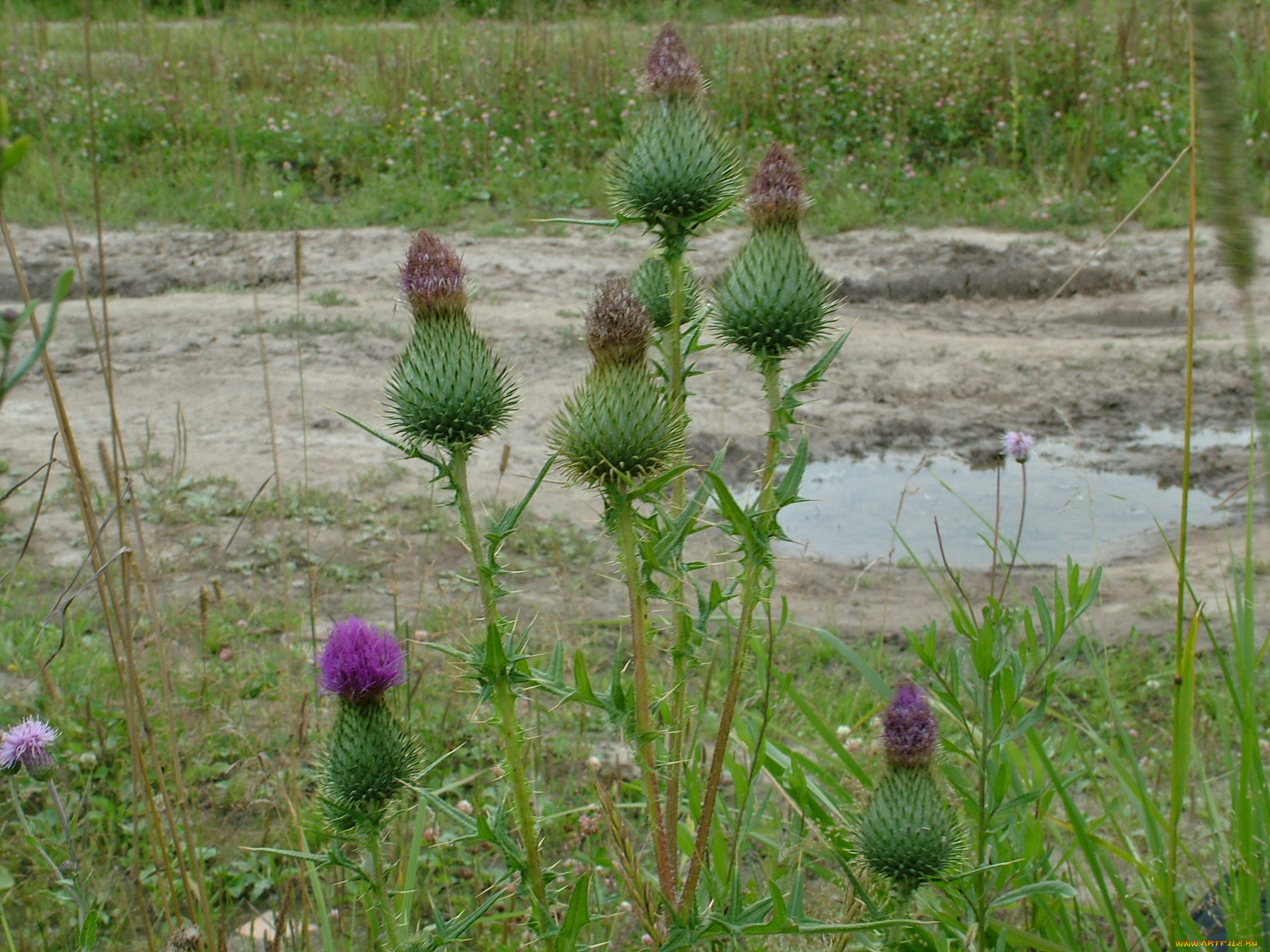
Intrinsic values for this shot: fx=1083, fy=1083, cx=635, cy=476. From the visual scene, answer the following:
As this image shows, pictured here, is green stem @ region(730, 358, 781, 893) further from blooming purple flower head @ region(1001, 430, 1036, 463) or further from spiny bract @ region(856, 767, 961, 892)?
blooming purple flower head @ region(1001, 430, 1036, 463)

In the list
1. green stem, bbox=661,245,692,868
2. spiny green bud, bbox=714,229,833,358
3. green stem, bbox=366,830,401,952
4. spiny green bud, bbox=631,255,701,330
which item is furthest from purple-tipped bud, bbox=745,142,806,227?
green stem, bbox=366,830,401,952

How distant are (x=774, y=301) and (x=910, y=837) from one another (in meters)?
1.10

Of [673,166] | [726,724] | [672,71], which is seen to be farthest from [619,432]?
[672,71]

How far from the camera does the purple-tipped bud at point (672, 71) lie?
2443 millimetres

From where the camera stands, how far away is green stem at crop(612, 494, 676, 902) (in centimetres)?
180

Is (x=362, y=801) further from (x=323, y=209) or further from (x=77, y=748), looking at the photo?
(x=323, y=209)

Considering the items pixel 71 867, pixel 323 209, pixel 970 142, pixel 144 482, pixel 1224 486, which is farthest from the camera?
pixel 970 142

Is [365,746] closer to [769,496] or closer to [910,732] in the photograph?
[769,496]

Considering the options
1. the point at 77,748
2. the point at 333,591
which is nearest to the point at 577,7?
the point at 333,591

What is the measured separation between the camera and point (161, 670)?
2.27m

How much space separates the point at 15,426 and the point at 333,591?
3.00 meters

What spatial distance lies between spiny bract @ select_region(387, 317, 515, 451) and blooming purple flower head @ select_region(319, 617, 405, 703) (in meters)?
0.41

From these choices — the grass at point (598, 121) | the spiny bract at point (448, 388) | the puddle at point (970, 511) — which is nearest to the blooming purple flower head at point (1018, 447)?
the spiny bract at point (448, 388)

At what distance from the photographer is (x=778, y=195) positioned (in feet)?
7.93
